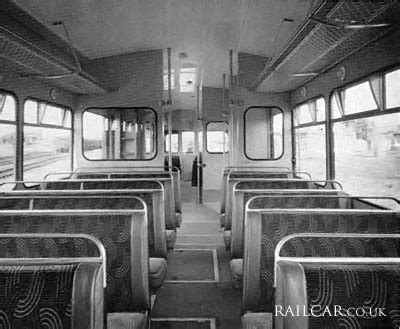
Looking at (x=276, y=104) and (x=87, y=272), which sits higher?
(x=276, y=104)

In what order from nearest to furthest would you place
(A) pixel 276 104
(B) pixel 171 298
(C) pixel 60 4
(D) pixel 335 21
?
1. (D) pixel 335 21
2. (B) pixel 171 298
3. (C) pixel 60 4
4. (A) pixel 276 104

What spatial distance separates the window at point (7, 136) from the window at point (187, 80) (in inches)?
169

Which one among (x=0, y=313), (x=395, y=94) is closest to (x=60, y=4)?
(x=395, y=94)

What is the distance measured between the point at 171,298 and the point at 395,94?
2384 millimetres

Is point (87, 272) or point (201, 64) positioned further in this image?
point (201, 64)

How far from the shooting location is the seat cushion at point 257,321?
1.94m

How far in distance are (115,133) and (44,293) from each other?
5798 mm

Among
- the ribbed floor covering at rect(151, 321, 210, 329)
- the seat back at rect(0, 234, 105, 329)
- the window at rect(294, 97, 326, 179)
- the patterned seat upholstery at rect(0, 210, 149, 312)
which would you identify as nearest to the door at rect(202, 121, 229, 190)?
the window at rect(294, 97, 326, 179)

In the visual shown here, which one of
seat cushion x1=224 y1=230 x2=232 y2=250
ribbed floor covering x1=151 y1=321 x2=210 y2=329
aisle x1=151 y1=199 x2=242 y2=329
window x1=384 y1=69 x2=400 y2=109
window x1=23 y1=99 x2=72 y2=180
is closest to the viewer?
ribbed floor covering x1=151 y1=321 x2=210 y2=329

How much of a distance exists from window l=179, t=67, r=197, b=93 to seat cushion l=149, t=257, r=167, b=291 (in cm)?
568

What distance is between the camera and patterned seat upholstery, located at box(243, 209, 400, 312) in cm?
199

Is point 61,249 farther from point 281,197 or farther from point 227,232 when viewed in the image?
point 227,232

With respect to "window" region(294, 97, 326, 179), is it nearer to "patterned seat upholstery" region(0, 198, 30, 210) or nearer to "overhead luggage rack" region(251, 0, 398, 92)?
"overhead luggage rack" region(251, 0, 398, 92)

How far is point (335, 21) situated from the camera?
2580 mm
